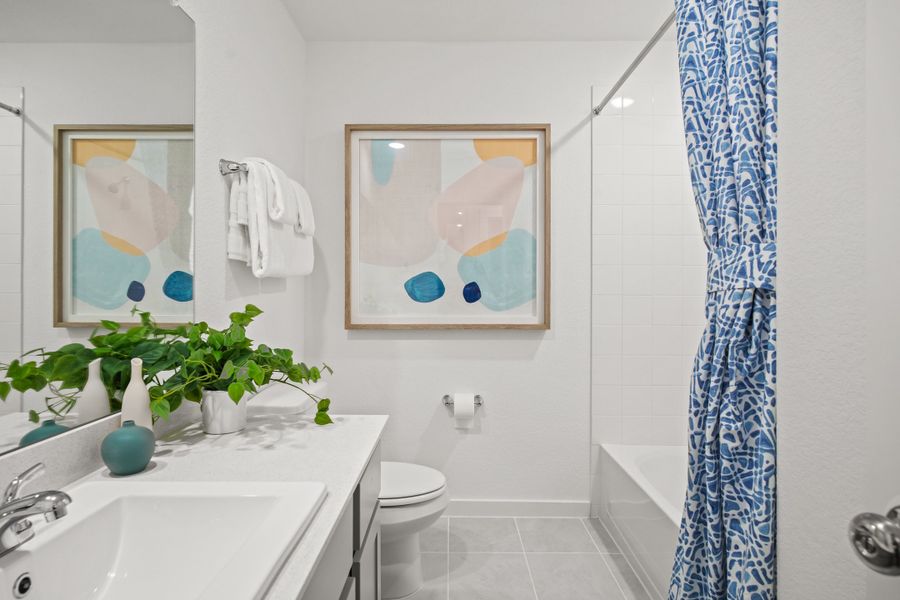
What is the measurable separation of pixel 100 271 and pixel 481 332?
5.67 ft

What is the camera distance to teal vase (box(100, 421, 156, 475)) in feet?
3.31

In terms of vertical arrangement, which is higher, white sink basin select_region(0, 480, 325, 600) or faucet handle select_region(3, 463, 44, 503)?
faucet handle select_region(3, 463, 44, 503)

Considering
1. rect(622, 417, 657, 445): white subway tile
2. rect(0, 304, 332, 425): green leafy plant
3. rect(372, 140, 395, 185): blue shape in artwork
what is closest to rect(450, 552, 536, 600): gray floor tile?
rect(622, 417, 657, 445): white subway tile

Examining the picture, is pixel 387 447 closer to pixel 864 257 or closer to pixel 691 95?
pixel 691 95

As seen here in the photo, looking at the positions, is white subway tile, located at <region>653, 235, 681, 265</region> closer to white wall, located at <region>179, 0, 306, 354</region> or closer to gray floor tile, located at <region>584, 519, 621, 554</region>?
gray floor tile, located at <region>584, 519, 621, 554</region>

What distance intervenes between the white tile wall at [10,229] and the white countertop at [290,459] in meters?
0.35

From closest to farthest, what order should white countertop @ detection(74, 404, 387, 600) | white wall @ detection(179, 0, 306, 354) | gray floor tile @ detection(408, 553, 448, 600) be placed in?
1. white countertop @ detection(74, 404, 387, 600)
2. white wall @ detection(179, 0, 306, 354)
3. gray floor tile @ detection(408, 553, 448, 600)

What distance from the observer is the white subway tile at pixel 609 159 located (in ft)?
8.09

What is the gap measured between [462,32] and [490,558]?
2.48 m

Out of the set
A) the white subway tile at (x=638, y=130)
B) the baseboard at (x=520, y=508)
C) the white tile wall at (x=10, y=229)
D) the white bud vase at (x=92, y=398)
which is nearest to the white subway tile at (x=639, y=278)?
the white subway tile at (x=638, y=130)

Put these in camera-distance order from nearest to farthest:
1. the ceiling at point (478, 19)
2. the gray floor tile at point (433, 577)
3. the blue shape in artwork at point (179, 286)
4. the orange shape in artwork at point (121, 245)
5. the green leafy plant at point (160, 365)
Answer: the green leafy plant at point (160, 365) < the orange shape in artwork at point (121, 245) < the blue shape in artwork at point (179, 286) < the gray floor tile at point (433, 577) < the ceiling at point (478, 19)

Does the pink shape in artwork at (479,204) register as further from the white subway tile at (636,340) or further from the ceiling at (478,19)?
the white subway tile at (636,340)

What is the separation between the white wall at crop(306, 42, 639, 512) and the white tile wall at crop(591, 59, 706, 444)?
8cm

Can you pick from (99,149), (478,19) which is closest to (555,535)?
(99,149)
